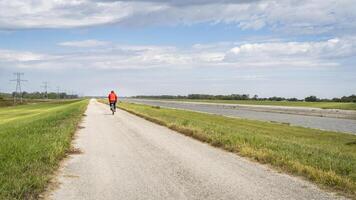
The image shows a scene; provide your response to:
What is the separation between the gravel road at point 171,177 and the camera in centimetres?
985

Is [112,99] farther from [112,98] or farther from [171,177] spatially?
[171,177]

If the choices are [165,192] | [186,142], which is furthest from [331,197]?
[186,142]

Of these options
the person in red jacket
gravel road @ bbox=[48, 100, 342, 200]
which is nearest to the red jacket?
the person in red jacket

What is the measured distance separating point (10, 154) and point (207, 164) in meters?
5.24

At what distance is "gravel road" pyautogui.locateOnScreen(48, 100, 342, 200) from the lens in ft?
32.3

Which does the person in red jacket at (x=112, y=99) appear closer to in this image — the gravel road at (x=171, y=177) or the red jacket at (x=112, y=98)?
the red jacket at (x=112, y=98)

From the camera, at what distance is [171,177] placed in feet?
38.3

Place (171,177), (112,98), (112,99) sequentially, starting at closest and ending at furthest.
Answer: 1. (171,177)
2. (112,99)
3. (112,98)

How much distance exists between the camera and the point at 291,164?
13.0 m

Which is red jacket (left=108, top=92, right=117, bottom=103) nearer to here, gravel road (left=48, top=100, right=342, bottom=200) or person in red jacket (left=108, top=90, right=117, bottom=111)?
person in red jacket (left=108, top=90, right=117, bottom=111)

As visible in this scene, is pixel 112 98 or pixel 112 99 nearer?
pixel 112 99

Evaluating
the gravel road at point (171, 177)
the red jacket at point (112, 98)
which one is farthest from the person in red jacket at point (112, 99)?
the gravel road at point (171, 177)

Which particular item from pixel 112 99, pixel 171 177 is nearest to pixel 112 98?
pixel 112 99

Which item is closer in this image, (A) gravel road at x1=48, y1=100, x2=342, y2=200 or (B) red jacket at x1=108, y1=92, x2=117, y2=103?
(A) gravel road at x1=48, y1=100, x2=342, y2=200
